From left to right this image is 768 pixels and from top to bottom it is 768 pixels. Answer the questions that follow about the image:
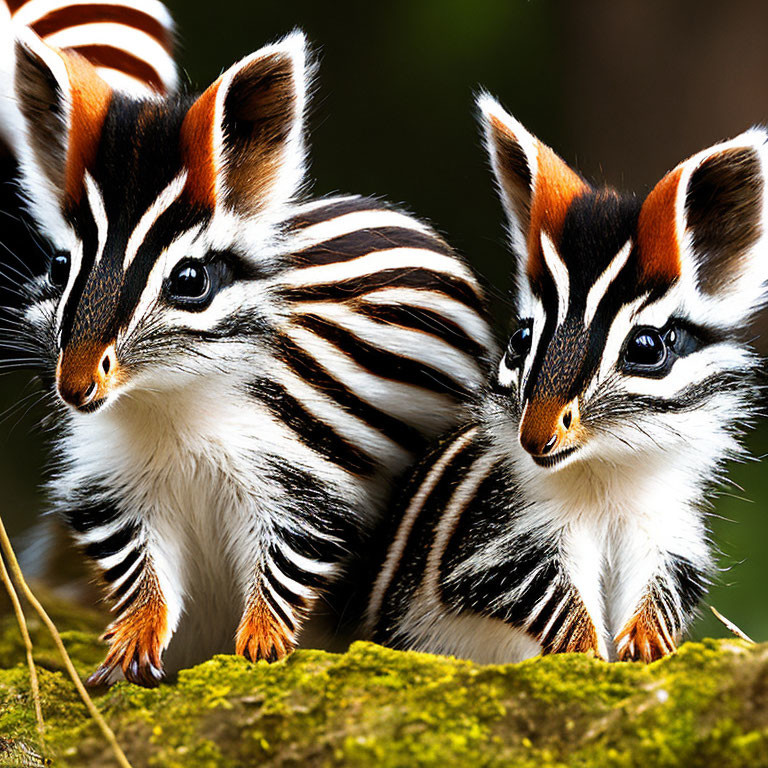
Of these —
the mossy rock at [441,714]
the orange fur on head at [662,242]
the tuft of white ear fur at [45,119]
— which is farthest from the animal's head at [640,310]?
the tuft of white ear fur at [45,119]

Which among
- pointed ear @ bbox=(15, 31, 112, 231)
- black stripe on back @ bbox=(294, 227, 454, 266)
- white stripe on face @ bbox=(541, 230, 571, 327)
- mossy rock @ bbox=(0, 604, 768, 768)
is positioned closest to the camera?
mossy rock @ bbox=(0, 604, 768, 768)

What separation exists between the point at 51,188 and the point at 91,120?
0.51ft

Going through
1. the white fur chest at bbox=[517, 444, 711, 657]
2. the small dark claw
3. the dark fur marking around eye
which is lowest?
the small dark claw

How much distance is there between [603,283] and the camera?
65.1 inches

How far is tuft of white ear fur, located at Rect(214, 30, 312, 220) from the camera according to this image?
1.77m

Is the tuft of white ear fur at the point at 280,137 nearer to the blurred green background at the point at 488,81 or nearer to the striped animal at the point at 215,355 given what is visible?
the striped animal at the point at 215,355

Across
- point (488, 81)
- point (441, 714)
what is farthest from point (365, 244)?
point (488, 81)

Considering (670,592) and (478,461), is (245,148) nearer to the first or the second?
(478,461)

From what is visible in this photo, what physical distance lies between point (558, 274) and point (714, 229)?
0.84 feet

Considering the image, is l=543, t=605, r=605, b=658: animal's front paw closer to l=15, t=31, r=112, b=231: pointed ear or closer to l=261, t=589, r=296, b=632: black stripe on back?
l=261, t=589, r=296, b=632: black stripe on back

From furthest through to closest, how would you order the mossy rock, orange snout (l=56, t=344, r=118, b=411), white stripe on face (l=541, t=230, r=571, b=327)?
white stripe on face (l=541, t=230, r=571, b=327) < orange snout (l=56, t=344, r=118, b=411) < the mossy rock

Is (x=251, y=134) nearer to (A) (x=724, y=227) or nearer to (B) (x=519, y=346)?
(B) (x=519, y=346)

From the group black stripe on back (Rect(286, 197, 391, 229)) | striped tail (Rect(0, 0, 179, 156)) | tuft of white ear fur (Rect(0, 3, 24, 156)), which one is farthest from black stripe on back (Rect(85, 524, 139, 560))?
striped tail (Rect(0, 0, 179, 156))

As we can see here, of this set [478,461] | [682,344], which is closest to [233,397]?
[478,461]
